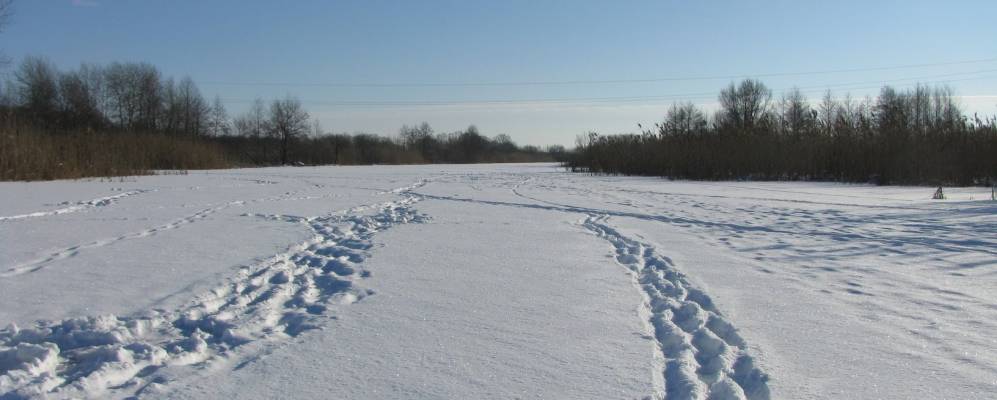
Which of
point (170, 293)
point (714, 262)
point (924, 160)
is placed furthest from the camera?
point (924, 160)

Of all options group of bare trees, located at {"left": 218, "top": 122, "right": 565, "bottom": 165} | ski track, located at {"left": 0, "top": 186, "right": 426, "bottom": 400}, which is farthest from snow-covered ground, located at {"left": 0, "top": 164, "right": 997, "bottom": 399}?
group of bare trees, located at {"left": 218, "top": 122, "right": 565, "bottom": 165}

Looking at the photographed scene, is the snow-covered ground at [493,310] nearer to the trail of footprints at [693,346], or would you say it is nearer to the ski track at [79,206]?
the trail of footprints at [693,346]

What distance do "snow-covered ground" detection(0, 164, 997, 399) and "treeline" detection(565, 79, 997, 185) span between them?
30.2ft

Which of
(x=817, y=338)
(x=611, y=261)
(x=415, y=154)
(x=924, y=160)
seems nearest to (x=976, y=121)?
(x=924, y=160)

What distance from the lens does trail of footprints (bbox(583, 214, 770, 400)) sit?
215 cm

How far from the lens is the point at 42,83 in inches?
1668

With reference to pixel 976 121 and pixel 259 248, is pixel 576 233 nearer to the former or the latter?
pixel 259 248

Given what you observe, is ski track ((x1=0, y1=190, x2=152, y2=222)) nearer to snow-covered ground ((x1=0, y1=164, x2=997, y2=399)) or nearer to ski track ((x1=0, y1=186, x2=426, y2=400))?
snow-covered ground ((x1=0, y1=164, x2=997, y2=399))

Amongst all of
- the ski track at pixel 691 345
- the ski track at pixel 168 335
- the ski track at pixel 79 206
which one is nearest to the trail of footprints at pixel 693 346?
the ski track at pixel 691 345

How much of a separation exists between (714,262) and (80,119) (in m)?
47.7

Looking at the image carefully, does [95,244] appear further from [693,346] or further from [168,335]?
[693,346]

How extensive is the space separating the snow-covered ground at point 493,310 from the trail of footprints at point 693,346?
12mm

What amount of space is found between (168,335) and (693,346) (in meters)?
2.09

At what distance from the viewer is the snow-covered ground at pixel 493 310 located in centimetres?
224
